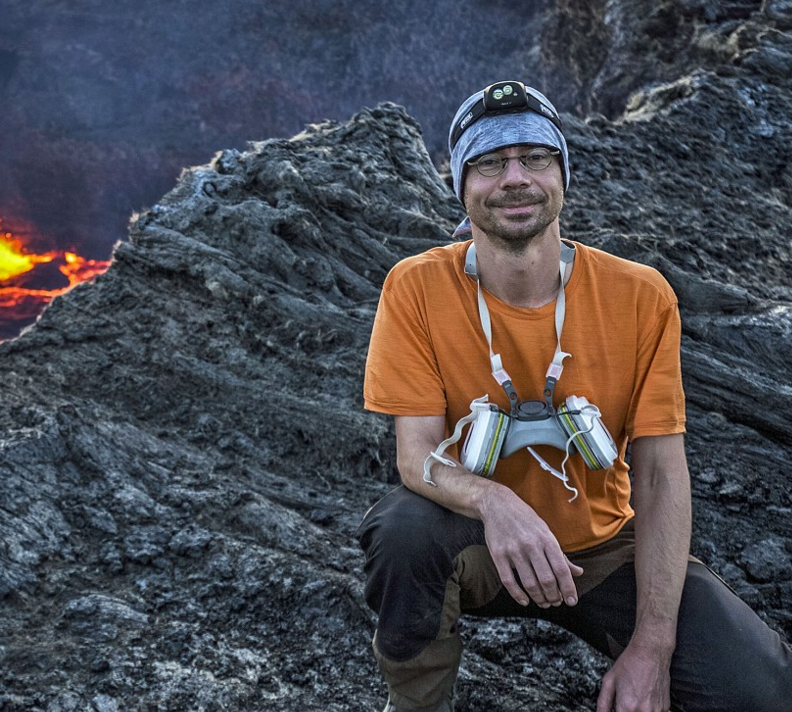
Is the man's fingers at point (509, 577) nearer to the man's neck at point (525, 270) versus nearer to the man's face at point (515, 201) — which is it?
the man's neck at point (525, 270)

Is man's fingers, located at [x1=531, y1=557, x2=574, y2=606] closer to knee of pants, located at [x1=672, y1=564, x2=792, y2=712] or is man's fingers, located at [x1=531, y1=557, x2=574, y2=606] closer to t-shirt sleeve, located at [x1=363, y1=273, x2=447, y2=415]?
knee of pants, located at [x1=672, y1=564, x2=792, y2=712]

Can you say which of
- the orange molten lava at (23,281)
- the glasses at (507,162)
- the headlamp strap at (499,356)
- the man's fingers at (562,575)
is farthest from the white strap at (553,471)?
the orange molten lava at (23,281)

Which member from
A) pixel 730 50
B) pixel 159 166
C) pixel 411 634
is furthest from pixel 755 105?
pixel 159 166

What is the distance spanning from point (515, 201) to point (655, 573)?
1322 mm

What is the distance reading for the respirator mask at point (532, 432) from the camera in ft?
9.04

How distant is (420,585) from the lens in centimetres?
267

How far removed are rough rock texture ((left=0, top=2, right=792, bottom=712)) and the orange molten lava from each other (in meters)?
9.66

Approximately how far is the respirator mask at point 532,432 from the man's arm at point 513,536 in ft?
0.23

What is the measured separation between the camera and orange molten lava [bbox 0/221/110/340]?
53.0ft

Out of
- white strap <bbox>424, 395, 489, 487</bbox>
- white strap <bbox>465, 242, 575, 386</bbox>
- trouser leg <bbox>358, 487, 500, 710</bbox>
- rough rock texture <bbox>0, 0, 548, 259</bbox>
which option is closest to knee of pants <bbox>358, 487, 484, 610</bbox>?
trouser leg <bbox>358, 487, 500, 710</bbox>

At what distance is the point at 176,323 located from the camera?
5.91 meters

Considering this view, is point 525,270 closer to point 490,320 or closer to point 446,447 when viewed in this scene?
point 490,320

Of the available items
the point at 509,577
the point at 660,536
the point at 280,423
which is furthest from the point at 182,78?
the point at 509,577

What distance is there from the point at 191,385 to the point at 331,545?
1.74 m
